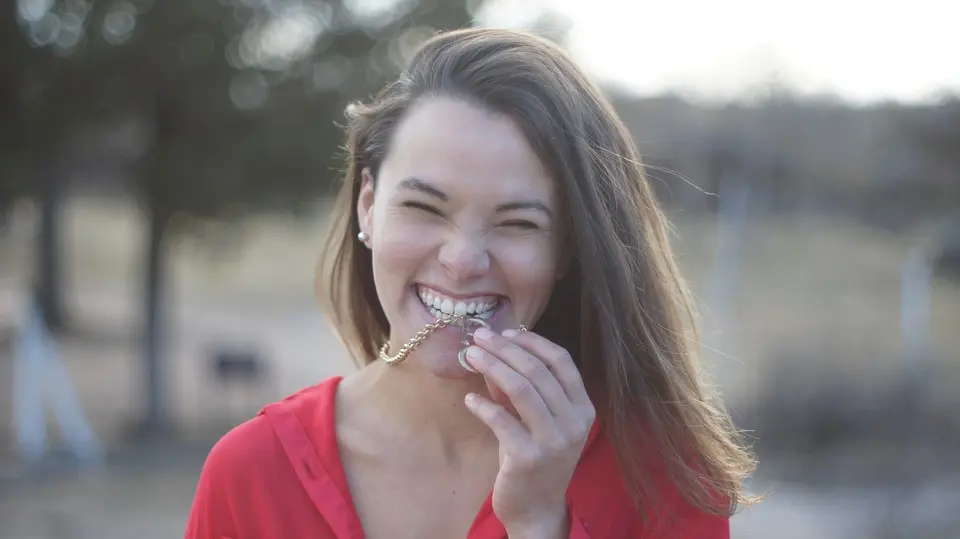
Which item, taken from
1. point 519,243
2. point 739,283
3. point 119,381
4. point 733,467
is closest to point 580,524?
point 733,467

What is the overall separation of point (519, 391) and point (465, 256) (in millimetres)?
262

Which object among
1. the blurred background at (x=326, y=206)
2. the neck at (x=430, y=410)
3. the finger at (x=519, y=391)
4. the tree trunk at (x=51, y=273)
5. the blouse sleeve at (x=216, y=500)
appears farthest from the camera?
the tree trunk at (x=51, y=273)

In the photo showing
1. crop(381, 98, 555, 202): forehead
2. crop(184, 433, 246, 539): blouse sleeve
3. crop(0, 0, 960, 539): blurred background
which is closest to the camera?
crop(381, 98, 555, 202): forehead

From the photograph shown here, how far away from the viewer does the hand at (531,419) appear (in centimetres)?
152

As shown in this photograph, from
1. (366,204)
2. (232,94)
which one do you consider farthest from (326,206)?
(366,204)

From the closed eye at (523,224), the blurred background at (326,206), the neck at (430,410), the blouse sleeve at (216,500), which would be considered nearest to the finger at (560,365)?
the closed eye at (523,224)

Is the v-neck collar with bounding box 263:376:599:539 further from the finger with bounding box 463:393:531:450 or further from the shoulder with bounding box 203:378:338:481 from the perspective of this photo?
the finger with bounding box 463:393:531:450

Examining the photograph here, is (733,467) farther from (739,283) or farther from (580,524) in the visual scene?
(739,283)

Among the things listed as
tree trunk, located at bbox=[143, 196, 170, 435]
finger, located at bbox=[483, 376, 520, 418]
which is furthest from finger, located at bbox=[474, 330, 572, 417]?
tree trunk, located at bbox=[143, 196, 170, 435]

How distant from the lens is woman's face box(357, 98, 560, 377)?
1.62 meters

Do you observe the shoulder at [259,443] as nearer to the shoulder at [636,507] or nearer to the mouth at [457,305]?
the mouth at [457,305]

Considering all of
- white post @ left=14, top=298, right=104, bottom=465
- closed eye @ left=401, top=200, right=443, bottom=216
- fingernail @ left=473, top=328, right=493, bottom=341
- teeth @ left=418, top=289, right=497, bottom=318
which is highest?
closed eye @ left=401, top=200, right=443, bottom=216

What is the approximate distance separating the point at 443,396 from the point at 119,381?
11.6 m

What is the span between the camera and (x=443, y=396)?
1.89m
